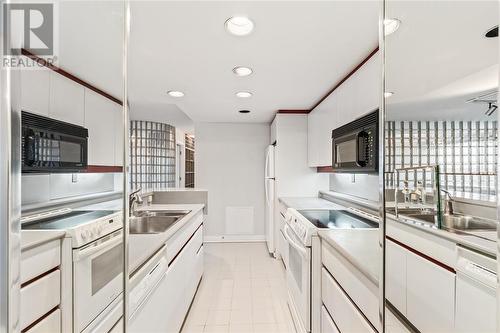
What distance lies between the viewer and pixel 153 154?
511 centimetres

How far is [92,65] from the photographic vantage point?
0.81 meters

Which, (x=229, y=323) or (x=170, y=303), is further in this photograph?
(x=229, y=323)

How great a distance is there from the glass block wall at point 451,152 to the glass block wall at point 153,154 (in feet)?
15.2

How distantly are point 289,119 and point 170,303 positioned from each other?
2.70m

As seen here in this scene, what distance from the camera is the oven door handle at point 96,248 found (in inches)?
28.1

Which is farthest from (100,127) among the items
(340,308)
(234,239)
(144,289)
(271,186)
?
(234,239)

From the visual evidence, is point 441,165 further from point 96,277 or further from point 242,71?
point 242,71

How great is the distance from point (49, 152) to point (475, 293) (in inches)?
44.4

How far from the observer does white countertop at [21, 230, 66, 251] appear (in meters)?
0.56

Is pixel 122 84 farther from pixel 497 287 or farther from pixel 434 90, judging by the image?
pixel 497 287

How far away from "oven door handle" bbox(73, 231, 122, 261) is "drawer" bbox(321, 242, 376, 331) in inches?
39.6

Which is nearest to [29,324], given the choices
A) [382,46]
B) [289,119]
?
[382,46]

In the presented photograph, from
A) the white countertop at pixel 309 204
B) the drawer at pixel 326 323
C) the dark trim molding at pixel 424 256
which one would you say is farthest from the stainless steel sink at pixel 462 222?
the white countertop at pixel 309 204

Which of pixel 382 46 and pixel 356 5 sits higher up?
pixel 356 5
